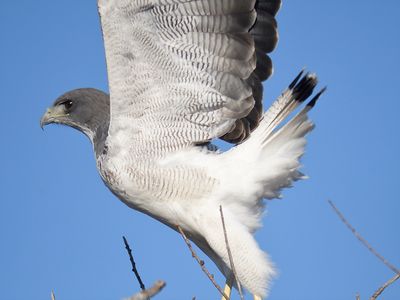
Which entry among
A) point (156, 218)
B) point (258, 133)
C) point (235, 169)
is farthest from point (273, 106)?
point (156, 218)

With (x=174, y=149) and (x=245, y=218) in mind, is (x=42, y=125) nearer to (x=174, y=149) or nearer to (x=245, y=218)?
(x=174, y=149)

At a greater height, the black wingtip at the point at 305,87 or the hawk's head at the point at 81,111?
the hawk's head at the point at 81,111

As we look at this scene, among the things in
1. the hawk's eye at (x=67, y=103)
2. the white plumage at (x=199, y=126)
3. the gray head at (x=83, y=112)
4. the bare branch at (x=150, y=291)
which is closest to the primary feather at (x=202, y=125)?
the white plumage at (x=199, y=126)

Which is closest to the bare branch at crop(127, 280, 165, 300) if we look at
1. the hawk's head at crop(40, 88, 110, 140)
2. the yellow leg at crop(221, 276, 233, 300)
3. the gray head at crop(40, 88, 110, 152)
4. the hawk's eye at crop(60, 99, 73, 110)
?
the yellow leg at crop(221, 276, 233, 300)

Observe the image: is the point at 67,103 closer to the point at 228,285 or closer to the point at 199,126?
the point at 199,126

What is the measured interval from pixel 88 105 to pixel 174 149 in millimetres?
1281

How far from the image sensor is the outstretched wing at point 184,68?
20.6 ft

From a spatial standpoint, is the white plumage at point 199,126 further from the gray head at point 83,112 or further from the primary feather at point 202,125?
the gray head at point 83,112

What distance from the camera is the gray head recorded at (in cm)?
748

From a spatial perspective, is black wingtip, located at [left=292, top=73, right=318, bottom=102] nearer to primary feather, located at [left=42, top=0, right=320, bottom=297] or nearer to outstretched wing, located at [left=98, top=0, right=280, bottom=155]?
primary feather, located at [left=42, top=0, right=320, bottom=297]

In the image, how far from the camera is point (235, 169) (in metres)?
6.89

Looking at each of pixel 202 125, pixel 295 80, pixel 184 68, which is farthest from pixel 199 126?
pixel 295 80

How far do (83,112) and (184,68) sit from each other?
1.52m

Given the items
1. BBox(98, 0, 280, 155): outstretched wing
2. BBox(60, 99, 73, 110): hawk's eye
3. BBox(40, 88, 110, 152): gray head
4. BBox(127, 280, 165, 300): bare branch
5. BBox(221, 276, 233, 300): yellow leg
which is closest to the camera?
BBox(127, 280, 165, 300): bare branch
